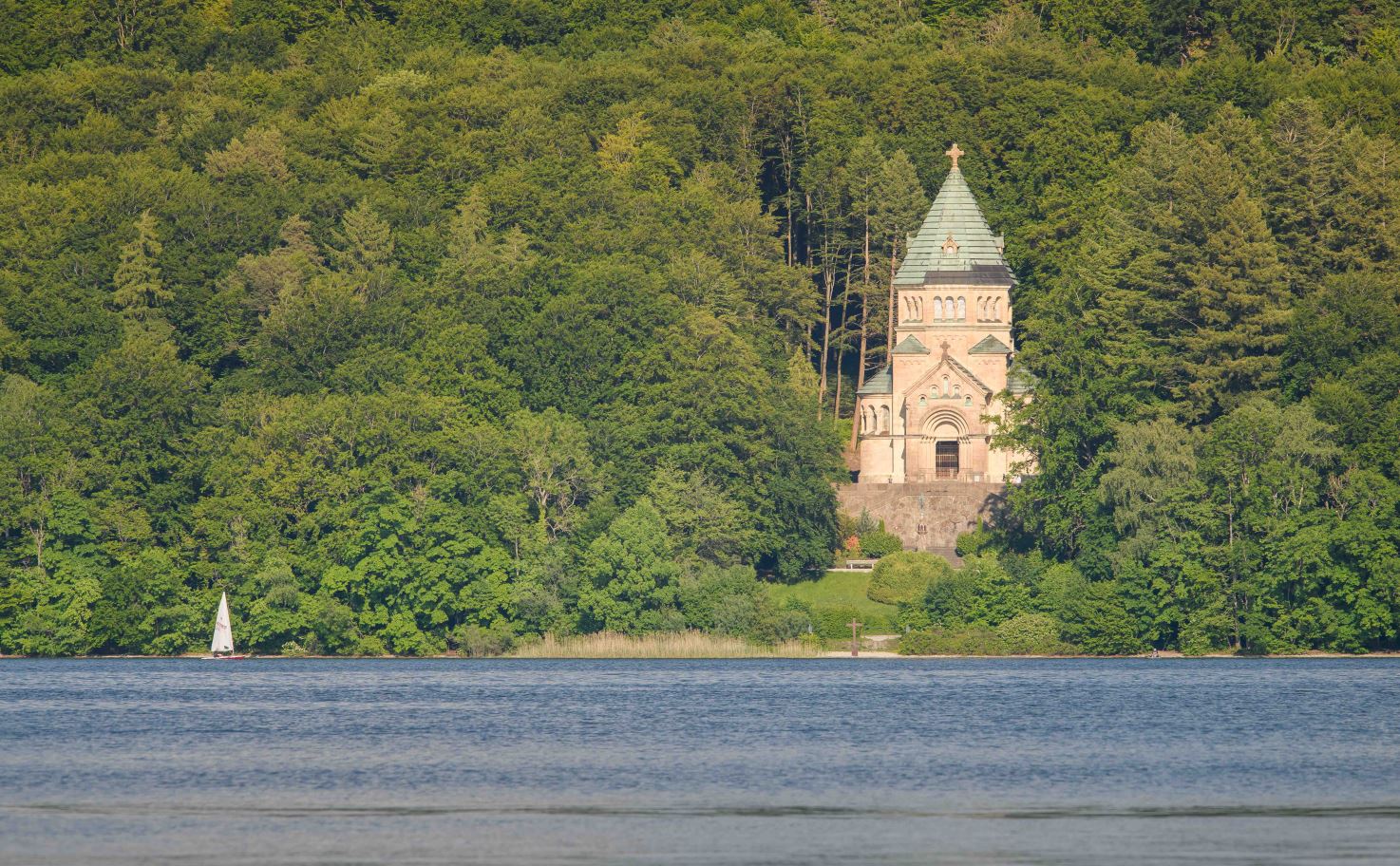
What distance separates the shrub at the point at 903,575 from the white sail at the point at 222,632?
2519 cm

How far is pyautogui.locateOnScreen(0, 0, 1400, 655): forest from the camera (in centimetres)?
9488

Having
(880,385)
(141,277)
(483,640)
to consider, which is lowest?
(483,640)

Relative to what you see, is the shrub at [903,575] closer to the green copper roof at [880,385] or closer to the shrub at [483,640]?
the shrub at [483,640]

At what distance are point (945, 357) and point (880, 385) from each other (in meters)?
3.77

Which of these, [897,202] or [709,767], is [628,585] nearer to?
[897,202]

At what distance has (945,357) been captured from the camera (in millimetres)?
125562

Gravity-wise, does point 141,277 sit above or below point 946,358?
above

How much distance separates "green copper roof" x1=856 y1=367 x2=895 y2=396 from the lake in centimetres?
4291

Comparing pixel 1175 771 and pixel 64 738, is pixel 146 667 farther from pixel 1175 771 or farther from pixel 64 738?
pixel 1175 771

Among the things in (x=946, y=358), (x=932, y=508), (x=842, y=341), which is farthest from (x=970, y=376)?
(x=932, y=508)

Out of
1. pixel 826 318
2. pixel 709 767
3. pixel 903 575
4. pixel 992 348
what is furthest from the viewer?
pixel 826 318

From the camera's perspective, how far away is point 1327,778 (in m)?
51.8

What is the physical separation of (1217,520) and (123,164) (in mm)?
60434

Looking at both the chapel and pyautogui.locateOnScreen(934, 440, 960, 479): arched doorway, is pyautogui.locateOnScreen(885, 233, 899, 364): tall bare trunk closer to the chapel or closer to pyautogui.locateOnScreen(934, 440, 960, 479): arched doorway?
the chapel
